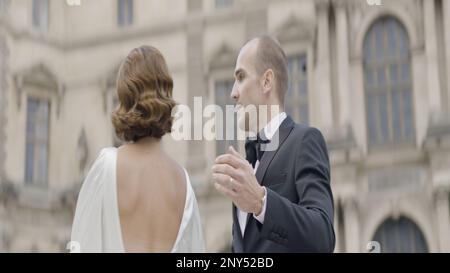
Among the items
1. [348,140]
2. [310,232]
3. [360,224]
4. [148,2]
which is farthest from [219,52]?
[310,232]

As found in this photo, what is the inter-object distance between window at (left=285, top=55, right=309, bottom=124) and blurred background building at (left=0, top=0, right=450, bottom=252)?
0.02 metres

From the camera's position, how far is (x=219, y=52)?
16.5 m

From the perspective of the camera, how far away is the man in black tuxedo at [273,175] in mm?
1987

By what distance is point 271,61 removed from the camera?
235 cm

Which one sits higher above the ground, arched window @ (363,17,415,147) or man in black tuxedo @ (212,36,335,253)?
arched window @ (363,17,415,147)

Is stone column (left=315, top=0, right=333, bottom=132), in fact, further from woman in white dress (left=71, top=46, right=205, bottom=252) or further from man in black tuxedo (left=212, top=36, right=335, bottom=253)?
woman in white dress (left=71, top=46, right=205, bottom=252)

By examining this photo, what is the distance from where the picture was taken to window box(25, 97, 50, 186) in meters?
17.2

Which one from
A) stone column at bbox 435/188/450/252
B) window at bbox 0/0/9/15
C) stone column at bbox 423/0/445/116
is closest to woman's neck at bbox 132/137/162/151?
stone column at bbox 435/188/450/252

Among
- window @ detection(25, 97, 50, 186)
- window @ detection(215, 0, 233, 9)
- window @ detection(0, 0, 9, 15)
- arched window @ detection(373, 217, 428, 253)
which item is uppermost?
window @ detection(0, 0, 9, 15)

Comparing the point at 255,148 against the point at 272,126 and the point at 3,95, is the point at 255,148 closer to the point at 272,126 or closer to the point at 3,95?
the point at 272,126

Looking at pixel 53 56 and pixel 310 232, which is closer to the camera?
pixel 310 232

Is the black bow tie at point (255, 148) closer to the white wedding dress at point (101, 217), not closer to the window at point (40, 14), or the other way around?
the white wedding dress at point (101, 217)
